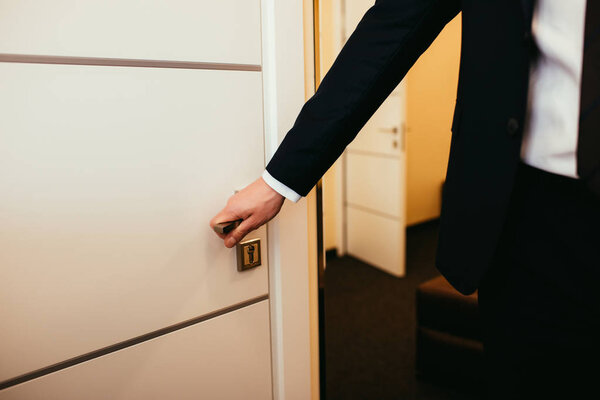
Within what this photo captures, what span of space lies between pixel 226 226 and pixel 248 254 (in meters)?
0.15

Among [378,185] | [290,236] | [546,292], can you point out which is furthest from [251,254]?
[378,185]

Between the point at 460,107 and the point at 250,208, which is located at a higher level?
the point at 460,107

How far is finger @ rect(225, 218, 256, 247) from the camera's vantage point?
0.90 m

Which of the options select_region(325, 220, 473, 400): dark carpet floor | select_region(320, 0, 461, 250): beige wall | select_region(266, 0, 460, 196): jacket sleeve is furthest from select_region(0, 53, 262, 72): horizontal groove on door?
select_region(320, 0, 461, 250): beige wall

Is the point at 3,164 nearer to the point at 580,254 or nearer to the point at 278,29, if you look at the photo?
the point at 278,29

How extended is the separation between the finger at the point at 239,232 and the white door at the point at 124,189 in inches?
2.7

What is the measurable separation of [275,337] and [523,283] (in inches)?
23.7

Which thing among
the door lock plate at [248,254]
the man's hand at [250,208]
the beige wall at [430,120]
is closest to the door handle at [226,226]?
the man's hand at [250,208]

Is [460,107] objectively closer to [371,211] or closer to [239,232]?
[239,232]

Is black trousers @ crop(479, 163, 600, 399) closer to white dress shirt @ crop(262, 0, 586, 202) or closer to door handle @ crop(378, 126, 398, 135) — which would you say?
white dress shirt @ crop(262, 0, 586, 202)

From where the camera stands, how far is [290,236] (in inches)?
42.7

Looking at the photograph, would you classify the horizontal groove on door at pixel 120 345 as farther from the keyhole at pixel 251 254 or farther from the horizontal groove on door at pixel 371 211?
the horizontal groove on door at pixel 371 211

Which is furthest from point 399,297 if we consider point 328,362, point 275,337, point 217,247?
point 217,247

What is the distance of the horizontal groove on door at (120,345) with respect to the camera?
781 mm
